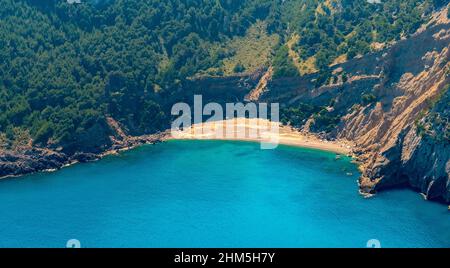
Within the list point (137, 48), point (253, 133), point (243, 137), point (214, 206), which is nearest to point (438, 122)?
point (214, 206)

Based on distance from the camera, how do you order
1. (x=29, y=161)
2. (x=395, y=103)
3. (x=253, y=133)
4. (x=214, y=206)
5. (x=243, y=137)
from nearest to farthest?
(x=214, y=206) < (x=395, y=103) < (x=29, y=161) < (x=253, y=133) < (x=243, y=137)

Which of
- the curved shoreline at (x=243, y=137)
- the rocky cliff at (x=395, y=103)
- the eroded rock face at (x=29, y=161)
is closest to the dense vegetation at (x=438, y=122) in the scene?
the rocky cliff at (x=395, y=103)

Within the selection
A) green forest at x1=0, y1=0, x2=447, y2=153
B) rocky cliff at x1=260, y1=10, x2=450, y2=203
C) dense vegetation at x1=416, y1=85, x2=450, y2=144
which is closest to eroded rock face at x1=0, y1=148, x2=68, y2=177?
green forest at x1=0, y1=0, x2=447, y2=153

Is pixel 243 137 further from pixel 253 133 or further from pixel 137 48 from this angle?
pixel 137 48

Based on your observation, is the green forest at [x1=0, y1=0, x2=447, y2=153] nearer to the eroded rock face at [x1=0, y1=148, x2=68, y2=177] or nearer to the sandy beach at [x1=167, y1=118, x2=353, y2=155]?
the eroded rock face at [x1=0, y1=148, x2=68, y2=177]

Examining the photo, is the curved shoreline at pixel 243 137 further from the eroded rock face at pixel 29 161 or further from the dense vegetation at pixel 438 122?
the dense vegetation at pixel 438 122

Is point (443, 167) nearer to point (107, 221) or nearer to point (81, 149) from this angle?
point (107, 221)
